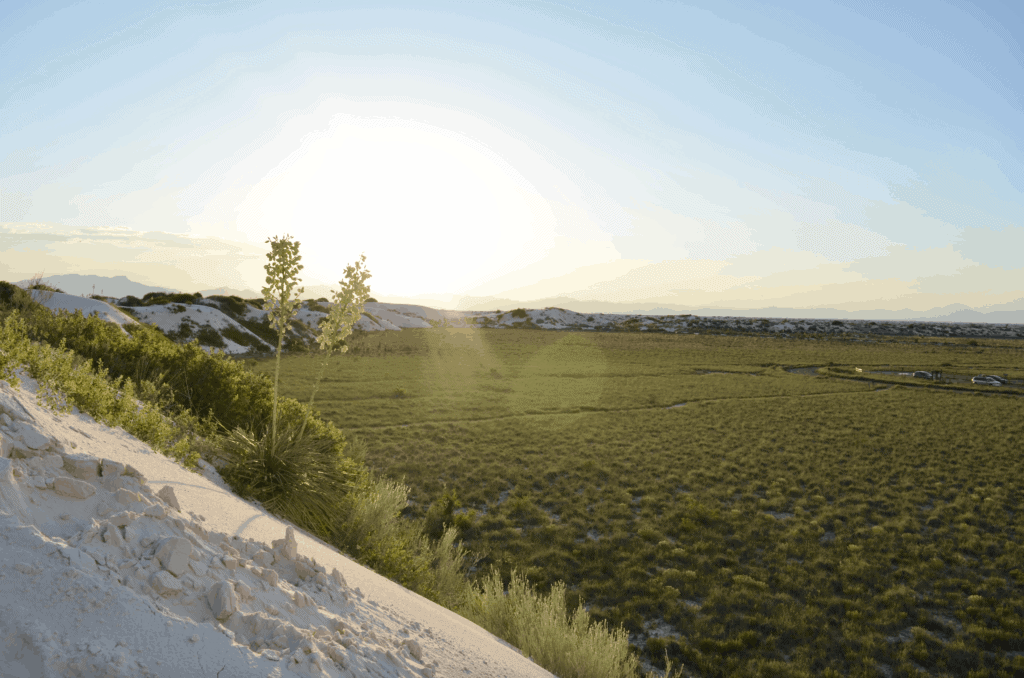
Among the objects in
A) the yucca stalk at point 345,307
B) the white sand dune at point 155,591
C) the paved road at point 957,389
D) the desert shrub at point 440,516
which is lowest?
the desert shrub at point 440,516

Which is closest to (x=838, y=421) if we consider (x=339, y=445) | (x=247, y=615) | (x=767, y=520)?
(x=767, y=520)

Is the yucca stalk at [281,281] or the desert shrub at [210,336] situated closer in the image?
the yucca stalk at [281,281]

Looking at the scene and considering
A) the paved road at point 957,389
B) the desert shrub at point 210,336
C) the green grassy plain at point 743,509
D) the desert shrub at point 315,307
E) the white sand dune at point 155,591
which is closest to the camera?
the white sand dune at point 155,591

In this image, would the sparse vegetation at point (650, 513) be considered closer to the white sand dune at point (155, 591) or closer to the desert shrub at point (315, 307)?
the white sand dune at point (155, 591)

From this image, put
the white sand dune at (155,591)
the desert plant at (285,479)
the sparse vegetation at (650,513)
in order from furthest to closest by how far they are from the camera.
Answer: the sparse vegetation at (650,513)
the desert plant at (285,479)
the white sand dune at (155,591)

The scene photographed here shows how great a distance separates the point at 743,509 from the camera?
12367 mm

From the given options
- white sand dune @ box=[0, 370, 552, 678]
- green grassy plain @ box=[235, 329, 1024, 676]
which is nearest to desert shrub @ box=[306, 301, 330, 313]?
green grassy plain @ box=[235, 329, 1024, 676]

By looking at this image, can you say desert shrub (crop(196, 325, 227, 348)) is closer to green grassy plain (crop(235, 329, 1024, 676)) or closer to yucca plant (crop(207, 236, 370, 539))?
green grassy plain (crop(235, 329, 1024, 676))

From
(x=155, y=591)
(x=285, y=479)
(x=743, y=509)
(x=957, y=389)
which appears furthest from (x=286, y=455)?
(x=957, y=389)

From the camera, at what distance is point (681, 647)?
699 centimetres

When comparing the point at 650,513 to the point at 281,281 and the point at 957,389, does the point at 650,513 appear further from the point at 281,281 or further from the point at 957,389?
the point at 957,389

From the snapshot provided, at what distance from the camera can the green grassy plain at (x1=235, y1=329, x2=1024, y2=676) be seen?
737 centimetres

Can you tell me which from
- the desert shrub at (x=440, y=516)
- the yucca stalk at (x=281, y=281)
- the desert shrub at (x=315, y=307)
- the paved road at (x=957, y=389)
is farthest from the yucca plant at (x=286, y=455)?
the desert shrub at (x=315, y=307)

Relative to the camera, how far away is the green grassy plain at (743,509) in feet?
24.2
